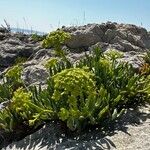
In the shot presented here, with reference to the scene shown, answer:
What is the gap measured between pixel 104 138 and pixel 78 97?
1.09 metres

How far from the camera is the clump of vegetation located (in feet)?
18.8

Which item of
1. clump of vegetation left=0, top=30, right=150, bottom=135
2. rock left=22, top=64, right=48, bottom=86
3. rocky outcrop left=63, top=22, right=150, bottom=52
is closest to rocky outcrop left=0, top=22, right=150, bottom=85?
rocky outcrop left=63, top=22, right=150, bottom=52

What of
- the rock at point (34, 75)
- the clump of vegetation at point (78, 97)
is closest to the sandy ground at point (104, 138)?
the clump of vegetation at point (78, 97)

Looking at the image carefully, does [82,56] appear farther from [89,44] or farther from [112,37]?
[112,37]

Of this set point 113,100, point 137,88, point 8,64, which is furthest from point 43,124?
point 8,64

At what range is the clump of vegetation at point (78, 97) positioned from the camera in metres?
5.74

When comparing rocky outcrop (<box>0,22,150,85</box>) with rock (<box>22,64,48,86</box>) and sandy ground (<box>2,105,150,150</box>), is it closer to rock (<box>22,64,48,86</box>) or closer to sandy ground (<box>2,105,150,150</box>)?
rock (<box>22,64,48,86</box>)

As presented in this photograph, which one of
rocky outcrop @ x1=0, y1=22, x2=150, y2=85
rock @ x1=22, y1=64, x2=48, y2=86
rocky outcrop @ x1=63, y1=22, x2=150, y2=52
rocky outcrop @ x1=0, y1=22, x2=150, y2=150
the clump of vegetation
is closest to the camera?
the clump of vegetation

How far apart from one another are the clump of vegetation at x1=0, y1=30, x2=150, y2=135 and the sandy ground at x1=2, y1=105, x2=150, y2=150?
18 centimetres

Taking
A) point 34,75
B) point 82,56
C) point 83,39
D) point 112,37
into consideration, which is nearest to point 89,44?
point 83,39

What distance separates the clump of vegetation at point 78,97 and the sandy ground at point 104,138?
182mm

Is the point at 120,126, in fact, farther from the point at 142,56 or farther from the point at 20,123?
the point at 142,56

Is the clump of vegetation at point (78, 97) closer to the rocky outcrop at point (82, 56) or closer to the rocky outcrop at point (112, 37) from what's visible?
the rocky outcrop at point (82, 56)

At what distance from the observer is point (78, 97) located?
22.9 feet
